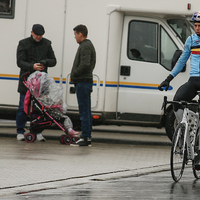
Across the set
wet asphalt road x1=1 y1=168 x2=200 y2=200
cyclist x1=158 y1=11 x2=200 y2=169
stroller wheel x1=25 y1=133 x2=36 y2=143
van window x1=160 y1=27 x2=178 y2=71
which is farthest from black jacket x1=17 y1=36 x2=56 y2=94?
wet asphalt road x1=1 y1=168 x2=200 y2=200

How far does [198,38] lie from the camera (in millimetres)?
6125

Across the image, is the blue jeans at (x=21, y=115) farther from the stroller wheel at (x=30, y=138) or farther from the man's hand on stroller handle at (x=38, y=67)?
the man's hand on stroller handle at (x=38, y=67)

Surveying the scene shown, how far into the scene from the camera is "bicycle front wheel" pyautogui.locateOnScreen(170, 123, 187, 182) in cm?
570

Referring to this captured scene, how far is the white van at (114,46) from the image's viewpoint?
950 cm

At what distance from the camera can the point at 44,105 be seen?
9.12 meters

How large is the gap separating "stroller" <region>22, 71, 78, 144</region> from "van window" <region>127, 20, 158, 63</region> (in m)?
1.58

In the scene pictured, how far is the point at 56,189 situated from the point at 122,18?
504cm

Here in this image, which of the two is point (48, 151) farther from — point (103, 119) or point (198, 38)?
point (198, 38)

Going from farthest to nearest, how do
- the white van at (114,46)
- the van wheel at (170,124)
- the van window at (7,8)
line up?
the van window at (7,8)
the white van at (114,46)
the van wheel at (170,124)

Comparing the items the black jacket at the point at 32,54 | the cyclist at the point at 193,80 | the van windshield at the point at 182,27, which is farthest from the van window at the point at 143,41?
the cyclist at the point at 193,80

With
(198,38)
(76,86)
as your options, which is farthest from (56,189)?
(76,86)

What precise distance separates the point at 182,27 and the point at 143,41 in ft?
2.48

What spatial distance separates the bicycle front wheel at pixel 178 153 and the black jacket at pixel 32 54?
400cm

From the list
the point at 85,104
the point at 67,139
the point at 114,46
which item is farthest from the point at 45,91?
the point at 114,46
